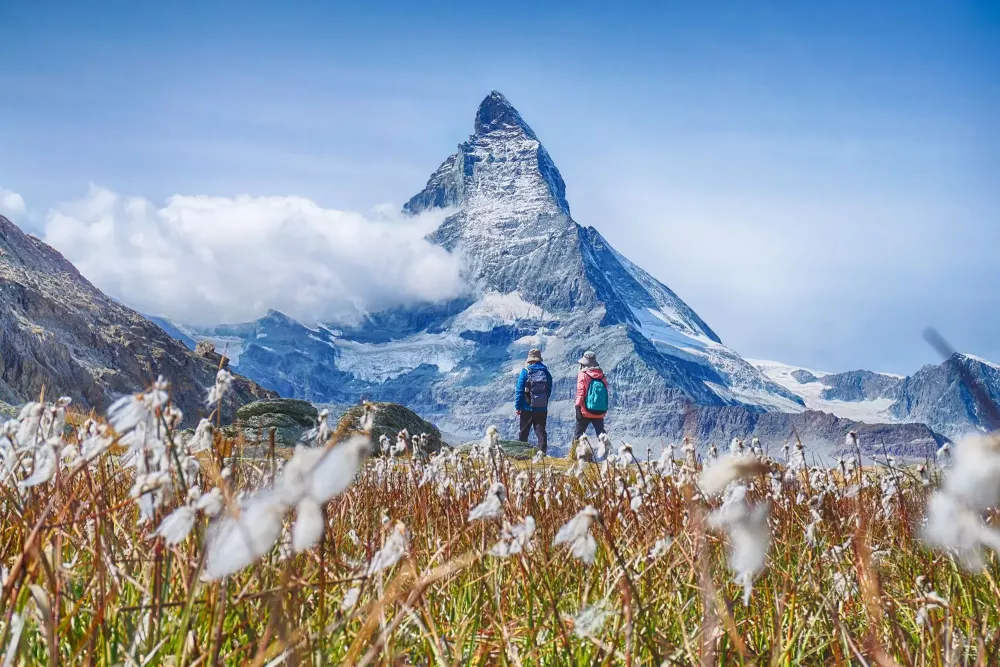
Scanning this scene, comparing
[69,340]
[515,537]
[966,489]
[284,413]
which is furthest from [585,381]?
[69,340]

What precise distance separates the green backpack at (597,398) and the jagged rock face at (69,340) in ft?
59.5

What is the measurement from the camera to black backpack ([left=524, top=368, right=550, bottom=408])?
16.9 m

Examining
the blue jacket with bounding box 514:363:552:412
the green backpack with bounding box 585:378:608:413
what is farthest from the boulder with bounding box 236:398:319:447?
the green backpack with bounding box 585:378:608:413

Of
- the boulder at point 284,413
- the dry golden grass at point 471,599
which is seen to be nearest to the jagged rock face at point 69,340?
the boulder at point 284,413

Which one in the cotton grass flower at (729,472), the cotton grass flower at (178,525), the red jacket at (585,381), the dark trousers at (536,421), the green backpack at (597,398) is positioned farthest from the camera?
the dark trousers at (536,421)

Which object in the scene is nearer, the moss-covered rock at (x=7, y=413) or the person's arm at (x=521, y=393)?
the moss-covered rock at (x=7, y=413)

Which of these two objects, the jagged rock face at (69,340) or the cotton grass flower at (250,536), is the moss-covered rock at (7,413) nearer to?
the cotton grass flower at (250,536)

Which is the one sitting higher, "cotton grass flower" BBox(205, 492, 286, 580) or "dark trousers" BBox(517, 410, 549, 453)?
"cotton grass flower" BBox(205, 492, 286, 580)

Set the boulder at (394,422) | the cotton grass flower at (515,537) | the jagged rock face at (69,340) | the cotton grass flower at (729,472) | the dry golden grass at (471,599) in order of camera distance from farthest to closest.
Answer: the jagged rock face at (69,340) < the boulder at (394,422) < the cotton grass flower at (515,537) < the dry golden grass at (471,599) < the cotton grass flower at (729,472)

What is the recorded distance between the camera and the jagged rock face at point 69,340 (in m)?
39.8

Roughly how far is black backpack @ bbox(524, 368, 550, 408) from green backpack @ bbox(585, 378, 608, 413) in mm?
1410

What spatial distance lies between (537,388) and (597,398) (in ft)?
6.26

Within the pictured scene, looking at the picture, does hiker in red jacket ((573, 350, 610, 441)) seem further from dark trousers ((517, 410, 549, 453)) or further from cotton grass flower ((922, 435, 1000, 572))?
cotton grass flower ((922, 435, 1000, 572))

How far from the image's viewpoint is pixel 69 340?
54.2 m
